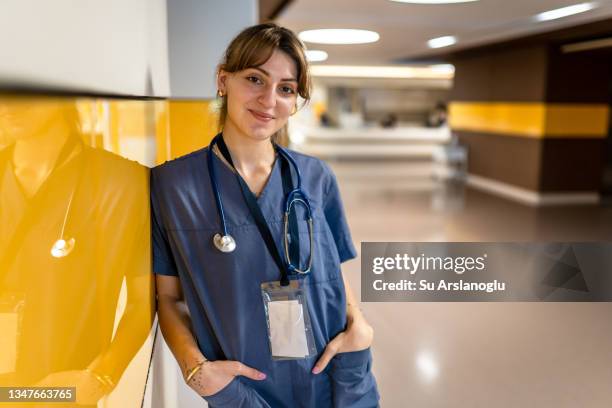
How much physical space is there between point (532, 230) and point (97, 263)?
7.06 meters

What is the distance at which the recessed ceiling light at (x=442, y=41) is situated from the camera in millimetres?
8352

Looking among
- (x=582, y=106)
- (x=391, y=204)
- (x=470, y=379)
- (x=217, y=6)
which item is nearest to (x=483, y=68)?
(x=582, y=106)

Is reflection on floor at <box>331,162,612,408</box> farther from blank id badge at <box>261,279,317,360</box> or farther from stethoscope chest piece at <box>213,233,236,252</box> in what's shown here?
stethoscope chest piece at <box>213,233,236,252</box>

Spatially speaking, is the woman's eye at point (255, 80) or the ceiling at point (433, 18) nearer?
the woman's eye at point (255, 80)

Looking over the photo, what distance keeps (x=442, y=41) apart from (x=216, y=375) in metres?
8.43

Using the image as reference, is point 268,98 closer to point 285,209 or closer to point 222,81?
point 222,81

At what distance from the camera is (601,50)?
8812 mm

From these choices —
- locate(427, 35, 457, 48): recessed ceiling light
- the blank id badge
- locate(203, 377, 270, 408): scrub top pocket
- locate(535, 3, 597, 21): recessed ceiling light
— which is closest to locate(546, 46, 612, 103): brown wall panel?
locate(427, 35, 457, 48): recessed ceiling light

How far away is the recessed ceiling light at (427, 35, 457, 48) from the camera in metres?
8.35

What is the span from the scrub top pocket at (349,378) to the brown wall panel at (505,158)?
28.4 feet

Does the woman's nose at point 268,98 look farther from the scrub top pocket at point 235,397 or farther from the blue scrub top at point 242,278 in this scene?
the scrub top pocket at point 235,397

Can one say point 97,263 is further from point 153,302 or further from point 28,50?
point 153,302

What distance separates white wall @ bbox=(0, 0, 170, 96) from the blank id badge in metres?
0.61

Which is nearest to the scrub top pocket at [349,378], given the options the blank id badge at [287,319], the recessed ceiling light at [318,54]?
the blank id badge at [287,319]
